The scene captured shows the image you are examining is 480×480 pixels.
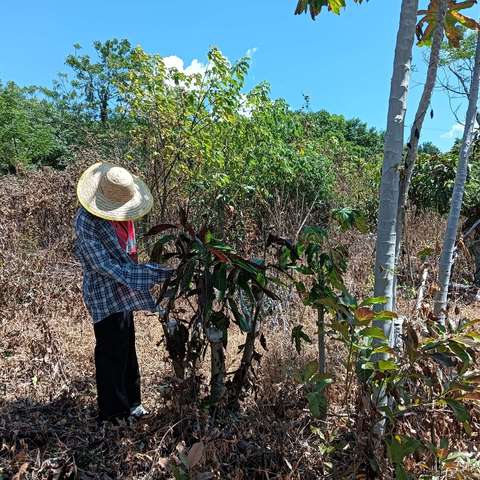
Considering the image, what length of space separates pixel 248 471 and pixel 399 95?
190cm

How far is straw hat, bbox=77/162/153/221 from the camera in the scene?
253 centimetres

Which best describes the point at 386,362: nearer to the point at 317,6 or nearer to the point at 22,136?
the point at 317,6

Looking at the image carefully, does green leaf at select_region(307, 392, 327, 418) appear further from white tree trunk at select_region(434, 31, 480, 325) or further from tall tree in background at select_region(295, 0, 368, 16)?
tall tree in background at select_region(295, 0, 368, 16)

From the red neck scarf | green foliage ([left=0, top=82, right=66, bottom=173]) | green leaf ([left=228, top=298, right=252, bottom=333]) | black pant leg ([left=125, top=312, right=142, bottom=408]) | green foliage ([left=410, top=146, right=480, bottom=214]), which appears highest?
green foliage ([left=0, top=82, right=66, bottom=173])

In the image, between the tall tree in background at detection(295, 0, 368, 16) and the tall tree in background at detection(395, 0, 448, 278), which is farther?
the tall tree in background at detection(295, 0, 368, 16)

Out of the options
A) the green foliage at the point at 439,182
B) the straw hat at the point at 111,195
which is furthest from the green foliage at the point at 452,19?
the green foliage at the point at 439,182

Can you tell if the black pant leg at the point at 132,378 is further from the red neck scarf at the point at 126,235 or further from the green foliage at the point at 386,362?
the green foliage at the point at 386,362

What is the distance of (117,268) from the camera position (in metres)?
2.40

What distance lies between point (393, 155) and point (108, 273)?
Answer: 155 cm

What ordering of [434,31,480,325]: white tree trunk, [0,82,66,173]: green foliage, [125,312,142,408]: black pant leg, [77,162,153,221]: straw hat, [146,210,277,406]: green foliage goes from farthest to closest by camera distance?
[0,82,66,173]: green foliage < [434,31,480,325]: white tree trunk < [125,312,142,408]: black pant leg < [77,162,153,221]: straw hat < [146,210,277,406]: green foliage

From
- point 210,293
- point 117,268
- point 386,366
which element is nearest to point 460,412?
point 386,366

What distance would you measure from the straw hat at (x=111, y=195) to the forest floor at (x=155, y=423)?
782 mm

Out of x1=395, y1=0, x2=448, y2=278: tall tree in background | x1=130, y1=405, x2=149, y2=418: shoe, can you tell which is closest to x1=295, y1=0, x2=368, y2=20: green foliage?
x1=395, y1=0, x2=448, y2=278: tall tree in background

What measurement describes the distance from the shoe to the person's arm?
2.67ft
